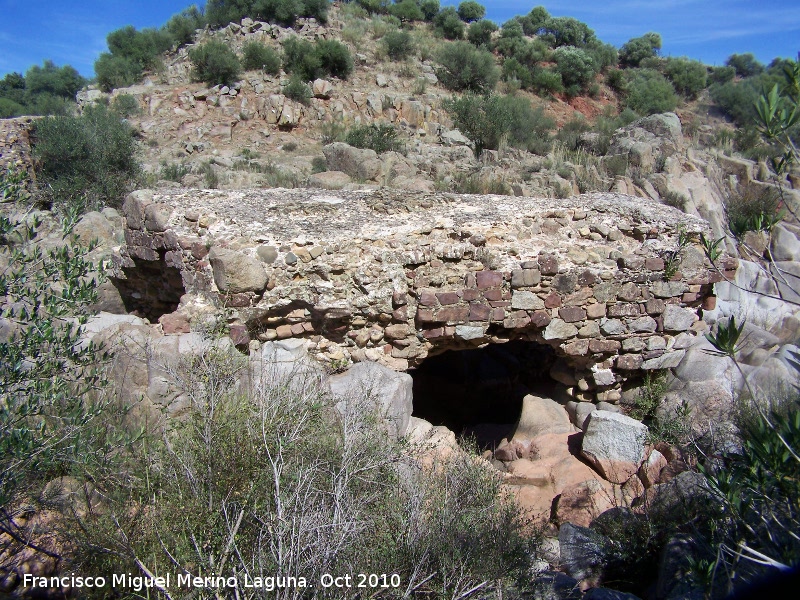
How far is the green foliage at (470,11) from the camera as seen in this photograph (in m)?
27.3

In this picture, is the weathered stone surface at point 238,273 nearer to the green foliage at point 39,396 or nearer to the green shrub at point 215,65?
the green foliage at point 39,396

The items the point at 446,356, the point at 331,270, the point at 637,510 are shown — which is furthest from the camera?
the point at 446,356

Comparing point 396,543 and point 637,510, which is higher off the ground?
point 396,543

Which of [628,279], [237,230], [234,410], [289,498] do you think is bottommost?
[289,498]

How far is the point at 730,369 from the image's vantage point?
4.97 metres

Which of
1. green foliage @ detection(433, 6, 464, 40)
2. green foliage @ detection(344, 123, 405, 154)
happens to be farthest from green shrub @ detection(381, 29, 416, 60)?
green foliage @ detection(344, 123, 405, 154)

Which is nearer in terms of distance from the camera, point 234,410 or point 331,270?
point 234,410

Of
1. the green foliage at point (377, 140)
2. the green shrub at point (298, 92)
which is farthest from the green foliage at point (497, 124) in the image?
the green shrub at point (298, 92)

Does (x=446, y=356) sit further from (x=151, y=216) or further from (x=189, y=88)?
(x=189, y=88)

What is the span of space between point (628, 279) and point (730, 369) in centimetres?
123

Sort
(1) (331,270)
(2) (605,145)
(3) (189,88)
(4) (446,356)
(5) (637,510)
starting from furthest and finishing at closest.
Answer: (3) (189,88)
(2) (605,145)
(4) (446,356)
(1) (331,270)
(5) (637,510)

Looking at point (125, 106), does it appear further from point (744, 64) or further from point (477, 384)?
point (744, 64)

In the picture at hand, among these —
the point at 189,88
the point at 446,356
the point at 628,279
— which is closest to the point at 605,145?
the point at 446,356

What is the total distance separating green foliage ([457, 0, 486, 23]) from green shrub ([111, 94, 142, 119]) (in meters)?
18.7
